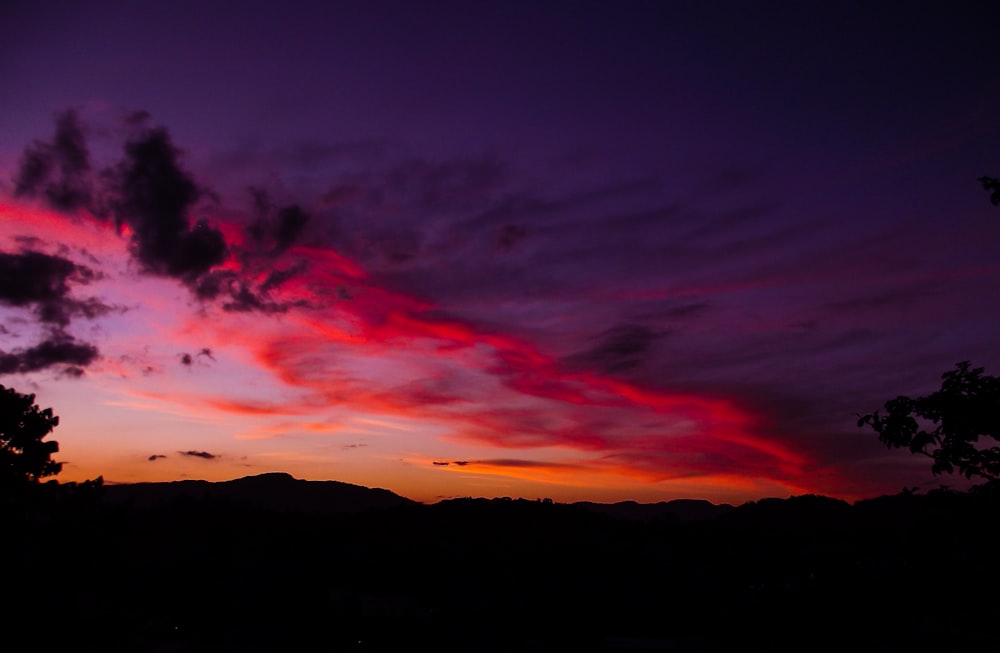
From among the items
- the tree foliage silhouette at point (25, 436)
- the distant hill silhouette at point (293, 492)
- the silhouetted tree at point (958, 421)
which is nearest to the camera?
the silhouetted tree at point (958, 421)

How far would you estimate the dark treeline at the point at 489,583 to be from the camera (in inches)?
464

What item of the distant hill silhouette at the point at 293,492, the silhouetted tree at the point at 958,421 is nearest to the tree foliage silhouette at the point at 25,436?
the silhouetted tree at the point at 958,421

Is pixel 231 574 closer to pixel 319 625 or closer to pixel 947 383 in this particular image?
pixel 319 625

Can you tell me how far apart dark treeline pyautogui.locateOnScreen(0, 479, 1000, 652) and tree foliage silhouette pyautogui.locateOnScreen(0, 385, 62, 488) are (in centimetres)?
326

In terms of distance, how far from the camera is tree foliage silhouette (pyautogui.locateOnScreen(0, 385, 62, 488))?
18859 millimetres

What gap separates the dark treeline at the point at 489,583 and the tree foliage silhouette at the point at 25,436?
10.7 ft

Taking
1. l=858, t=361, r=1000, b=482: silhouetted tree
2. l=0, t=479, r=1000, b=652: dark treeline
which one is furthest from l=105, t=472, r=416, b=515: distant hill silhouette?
l=858, t=361, r=1000, b=482: silhouetted tree

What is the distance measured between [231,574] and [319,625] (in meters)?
7.15

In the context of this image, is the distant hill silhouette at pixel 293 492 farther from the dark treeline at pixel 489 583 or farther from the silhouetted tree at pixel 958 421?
the silhouetted tree at pixel 958 421

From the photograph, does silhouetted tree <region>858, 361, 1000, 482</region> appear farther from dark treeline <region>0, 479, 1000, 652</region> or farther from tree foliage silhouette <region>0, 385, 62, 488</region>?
tree foliage silhouette <region>0, 385, 62, 488</region>

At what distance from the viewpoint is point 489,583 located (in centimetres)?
2225

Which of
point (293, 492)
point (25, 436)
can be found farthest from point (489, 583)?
point (293, 492)

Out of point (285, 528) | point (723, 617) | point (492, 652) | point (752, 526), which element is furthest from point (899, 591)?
point (285, 528)

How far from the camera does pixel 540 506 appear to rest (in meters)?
43.4
